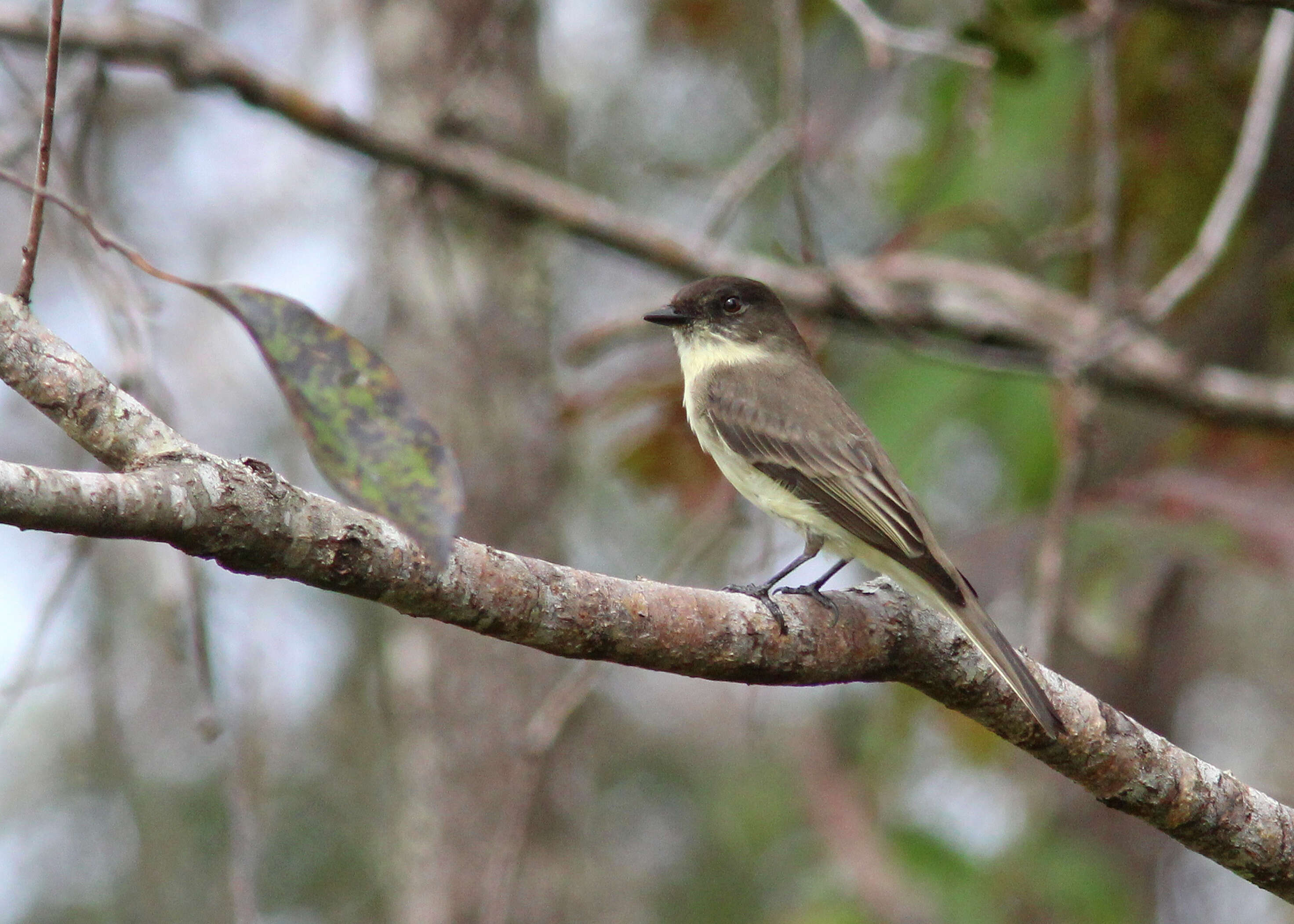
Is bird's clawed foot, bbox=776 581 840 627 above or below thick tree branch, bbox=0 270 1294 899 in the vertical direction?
above

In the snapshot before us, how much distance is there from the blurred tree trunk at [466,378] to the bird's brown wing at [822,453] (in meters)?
0.96

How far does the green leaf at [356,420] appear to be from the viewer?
1.67 meters

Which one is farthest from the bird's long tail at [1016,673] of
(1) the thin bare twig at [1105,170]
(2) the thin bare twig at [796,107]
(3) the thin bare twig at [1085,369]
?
(1) the thin bare twig at [1105,170]

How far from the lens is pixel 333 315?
6305mm

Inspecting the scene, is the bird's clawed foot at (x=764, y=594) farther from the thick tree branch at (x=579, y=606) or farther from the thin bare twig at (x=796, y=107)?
the thin bare twig at (x=796, y=107)

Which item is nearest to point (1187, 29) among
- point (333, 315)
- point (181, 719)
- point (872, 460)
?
A: point (872, 460)

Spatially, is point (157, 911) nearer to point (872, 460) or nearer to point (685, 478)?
point (685, 478)

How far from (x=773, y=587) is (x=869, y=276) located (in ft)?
6.79

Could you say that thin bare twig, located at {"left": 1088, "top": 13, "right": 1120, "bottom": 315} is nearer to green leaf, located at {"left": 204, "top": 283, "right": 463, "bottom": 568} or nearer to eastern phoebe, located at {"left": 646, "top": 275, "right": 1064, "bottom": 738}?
eastern phoebe, located at {"left": 646, "top": 275, "right": 1064, "bottom": 738}

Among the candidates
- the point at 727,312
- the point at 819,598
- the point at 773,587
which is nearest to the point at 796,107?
Result: the point at 727,312

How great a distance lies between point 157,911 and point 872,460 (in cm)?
396

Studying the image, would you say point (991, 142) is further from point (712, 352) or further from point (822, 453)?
point (822, 453)

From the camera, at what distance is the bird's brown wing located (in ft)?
12.0

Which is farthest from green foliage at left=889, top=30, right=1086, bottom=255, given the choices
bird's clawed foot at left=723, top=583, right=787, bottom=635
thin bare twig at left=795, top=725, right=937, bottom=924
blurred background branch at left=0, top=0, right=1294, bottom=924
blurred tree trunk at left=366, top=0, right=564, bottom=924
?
thin bare twig at left=795, top=725, right=937, bottom=924
